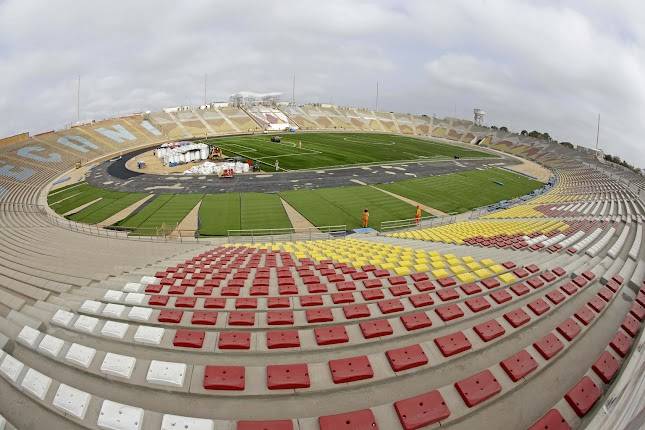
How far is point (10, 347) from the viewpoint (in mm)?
7512

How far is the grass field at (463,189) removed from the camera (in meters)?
41.6

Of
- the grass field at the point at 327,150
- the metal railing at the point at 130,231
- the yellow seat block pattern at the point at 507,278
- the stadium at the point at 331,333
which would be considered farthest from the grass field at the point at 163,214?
the yellow seat block pattern at the point at 507,278

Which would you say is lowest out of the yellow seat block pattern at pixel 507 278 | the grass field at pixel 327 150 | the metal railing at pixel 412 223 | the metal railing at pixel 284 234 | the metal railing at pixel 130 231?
the metal railing at pixel 130 231

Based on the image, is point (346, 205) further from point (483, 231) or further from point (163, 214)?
point (163, 214)

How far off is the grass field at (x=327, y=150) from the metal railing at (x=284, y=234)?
84.2 ft

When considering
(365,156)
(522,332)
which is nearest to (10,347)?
(522,332)

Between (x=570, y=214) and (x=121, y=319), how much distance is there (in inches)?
1290

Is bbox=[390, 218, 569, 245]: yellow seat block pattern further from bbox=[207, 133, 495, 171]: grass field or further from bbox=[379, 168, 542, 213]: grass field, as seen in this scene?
bbox=[207, 133, 495, 171]: grass field

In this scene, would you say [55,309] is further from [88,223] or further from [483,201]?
[483,201]

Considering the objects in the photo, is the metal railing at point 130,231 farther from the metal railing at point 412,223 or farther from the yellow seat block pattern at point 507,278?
the yellow seat block pattern at point 507,278

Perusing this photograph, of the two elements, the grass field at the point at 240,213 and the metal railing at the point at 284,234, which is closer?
the metal railing at the point at 284,234

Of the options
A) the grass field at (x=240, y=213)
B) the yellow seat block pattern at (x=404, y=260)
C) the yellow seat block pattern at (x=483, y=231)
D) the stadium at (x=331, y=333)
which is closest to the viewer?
the stadium at (x=331, y=333)

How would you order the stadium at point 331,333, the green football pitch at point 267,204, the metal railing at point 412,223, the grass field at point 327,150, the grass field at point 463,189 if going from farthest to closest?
the grass field at point 327,150, the grass field at point 463,189, the green football pitch at point 267,204, the metal railing at point 412,223, the stadium at point 331,333

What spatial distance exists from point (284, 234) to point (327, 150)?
45.0 meters
